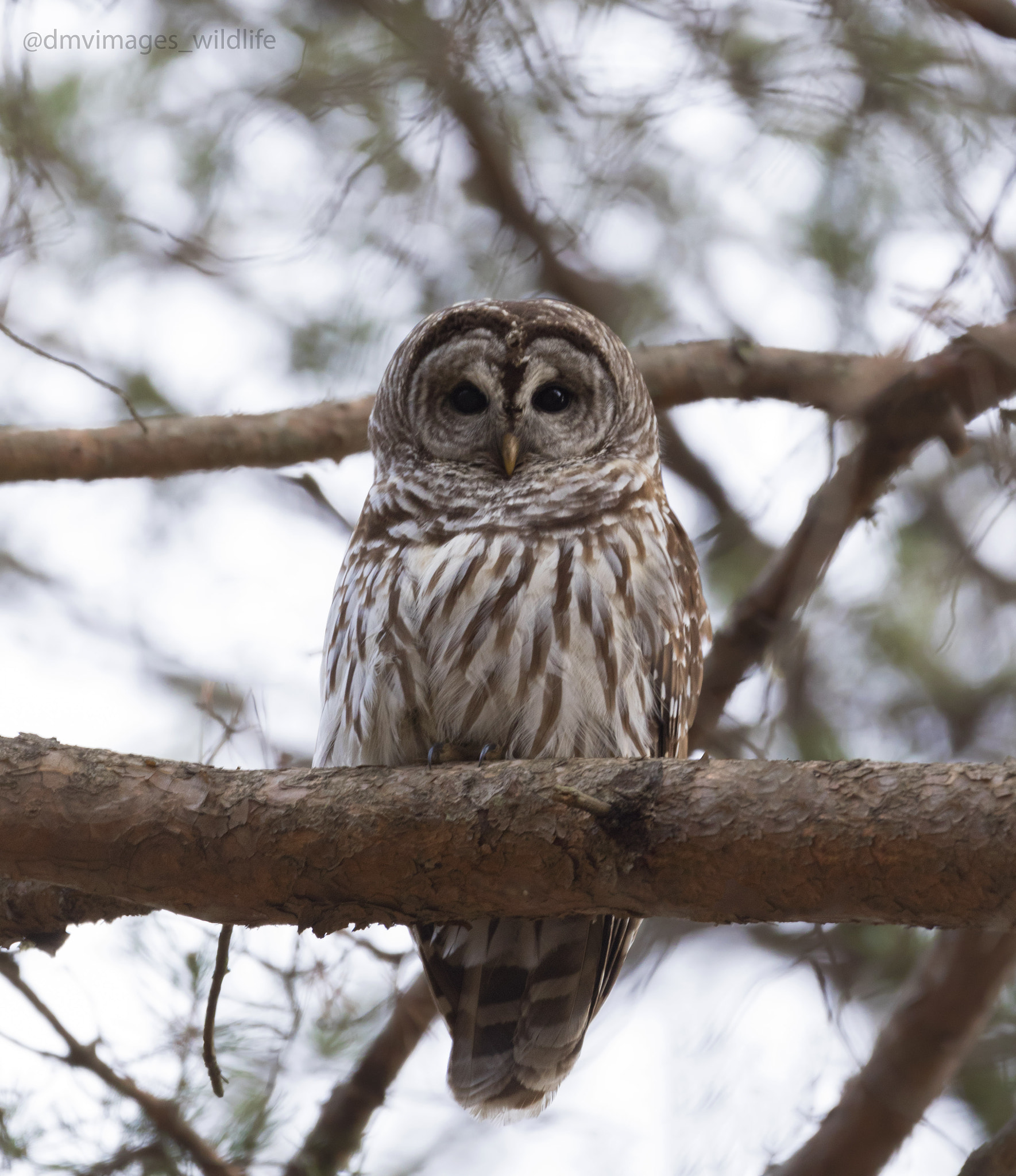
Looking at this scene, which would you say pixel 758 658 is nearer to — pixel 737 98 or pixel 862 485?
pixel 862 485

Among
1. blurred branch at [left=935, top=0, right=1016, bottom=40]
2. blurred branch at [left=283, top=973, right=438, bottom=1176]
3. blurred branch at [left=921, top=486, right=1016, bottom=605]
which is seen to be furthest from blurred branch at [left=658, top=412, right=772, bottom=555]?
blurred branch at [left=283, top=973, right=438, bottom=1176]

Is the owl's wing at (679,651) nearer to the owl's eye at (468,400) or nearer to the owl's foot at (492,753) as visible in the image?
the owl's foot at (492,753)

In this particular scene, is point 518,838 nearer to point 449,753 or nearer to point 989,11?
point 449,753

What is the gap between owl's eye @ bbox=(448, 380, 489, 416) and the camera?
347cm

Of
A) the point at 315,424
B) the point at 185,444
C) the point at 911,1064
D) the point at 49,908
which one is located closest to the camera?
the point at 49,908

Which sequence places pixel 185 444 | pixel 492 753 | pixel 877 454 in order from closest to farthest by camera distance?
pixel 492 753 → pixel 877 454 → pixel 185 444

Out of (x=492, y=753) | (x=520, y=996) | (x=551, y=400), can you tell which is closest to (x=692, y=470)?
(x=551, y=400)

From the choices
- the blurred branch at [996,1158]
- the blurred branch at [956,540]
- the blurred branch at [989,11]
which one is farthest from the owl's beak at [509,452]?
the blurred branch at [996,1158]

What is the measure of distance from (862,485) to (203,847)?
6.44 feet

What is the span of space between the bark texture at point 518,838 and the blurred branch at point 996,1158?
800 mm

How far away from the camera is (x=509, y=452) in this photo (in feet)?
10.6

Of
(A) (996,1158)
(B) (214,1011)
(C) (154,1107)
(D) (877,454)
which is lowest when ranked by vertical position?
(A) (996,1158)

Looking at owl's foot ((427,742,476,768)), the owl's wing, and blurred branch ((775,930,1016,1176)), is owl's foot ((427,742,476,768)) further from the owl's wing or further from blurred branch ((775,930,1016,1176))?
blurred branch ((775,930,1016,1176))

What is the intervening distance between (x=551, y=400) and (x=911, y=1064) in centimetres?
190
